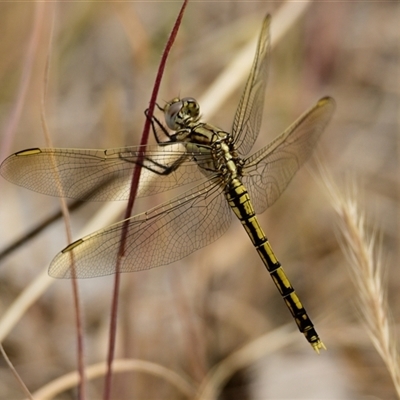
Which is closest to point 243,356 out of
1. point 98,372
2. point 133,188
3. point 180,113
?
point 98,372

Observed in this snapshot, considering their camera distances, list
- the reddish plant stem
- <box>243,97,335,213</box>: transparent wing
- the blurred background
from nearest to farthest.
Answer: the reddish plant stem
<box>243,97,335,213</box>: transparent wing
the blurred background

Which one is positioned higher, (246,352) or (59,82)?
(59,82)

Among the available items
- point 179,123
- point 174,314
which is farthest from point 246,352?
point 179,123

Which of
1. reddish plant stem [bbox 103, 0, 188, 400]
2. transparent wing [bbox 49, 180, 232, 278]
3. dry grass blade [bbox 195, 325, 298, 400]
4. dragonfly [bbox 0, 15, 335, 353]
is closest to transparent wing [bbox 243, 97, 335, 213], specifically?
dragonfly [bbox 0, 15, 335, 353]

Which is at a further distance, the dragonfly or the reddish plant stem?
the dragonfly

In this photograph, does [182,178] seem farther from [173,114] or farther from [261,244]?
[261,244]

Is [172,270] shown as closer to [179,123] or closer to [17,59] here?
[179,123]

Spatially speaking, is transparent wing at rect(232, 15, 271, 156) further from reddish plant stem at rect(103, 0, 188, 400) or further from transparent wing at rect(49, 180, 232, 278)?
reddish plant stem at rect(103, 0, 188, 400)
